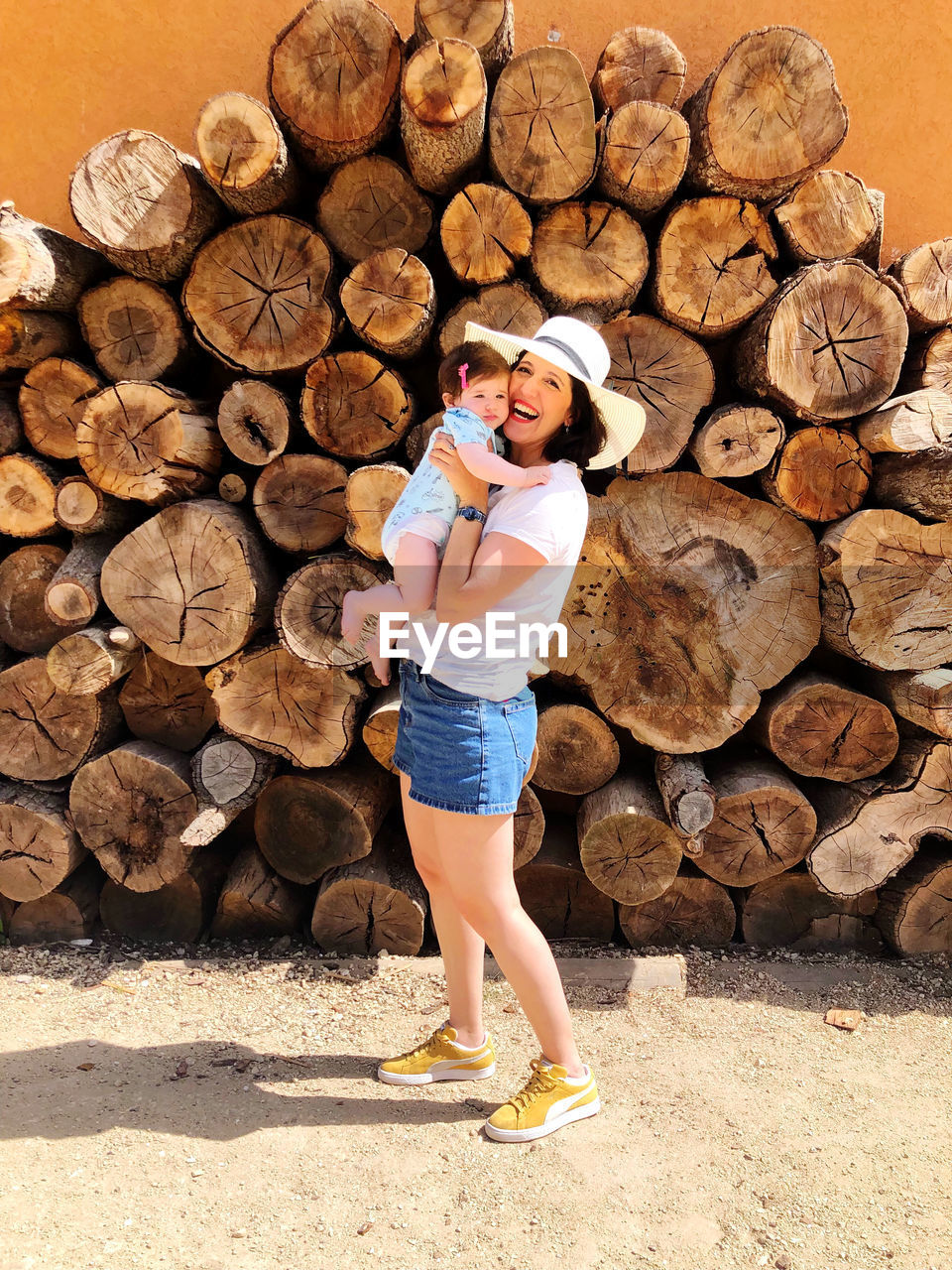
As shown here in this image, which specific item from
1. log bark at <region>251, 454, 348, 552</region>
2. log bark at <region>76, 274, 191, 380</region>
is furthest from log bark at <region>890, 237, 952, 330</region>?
log bark at <region>76, 274, 191, 380</region>

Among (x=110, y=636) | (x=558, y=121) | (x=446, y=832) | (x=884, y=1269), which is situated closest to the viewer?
(x=884, y=1269)

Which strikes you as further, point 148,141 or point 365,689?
point 365,689

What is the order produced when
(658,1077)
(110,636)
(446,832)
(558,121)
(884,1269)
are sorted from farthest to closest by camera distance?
(110,636), (558,121), (658,1077), (446,832), (884,1269)

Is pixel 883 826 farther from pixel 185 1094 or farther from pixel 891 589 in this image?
pixel 185 1094

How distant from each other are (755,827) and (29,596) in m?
2.53

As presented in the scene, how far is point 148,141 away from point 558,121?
1.20 m

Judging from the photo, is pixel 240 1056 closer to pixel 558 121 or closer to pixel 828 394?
pixel 828 394

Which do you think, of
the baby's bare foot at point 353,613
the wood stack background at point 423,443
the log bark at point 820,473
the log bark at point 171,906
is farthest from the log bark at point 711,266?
the log bark at point 171,906

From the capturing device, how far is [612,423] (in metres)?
1.84

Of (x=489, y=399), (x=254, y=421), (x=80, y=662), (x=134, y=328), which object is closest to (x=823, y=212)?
(x=489, y=399)

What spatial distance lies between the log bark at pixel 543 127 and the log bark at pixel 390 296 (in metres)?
0.40

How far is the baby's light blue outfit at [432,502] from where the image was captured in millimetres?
1655

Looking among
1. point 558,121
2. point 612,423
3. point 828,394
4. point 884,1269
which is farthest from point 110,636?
point 884,1269

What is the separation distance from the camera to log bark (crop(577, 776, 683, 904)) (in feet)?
8.53
